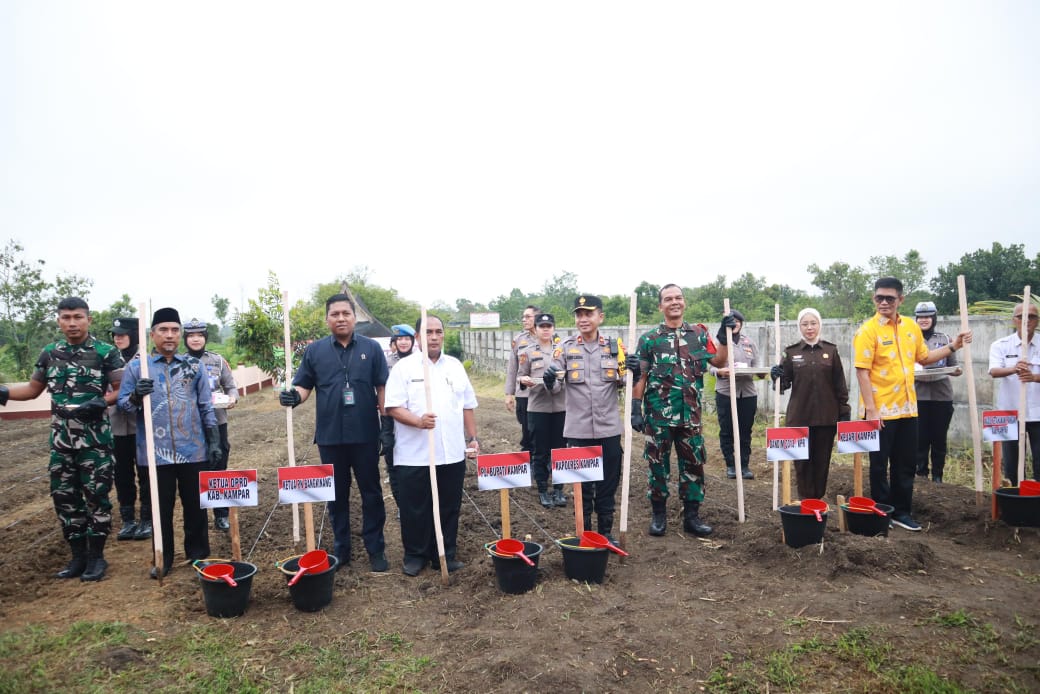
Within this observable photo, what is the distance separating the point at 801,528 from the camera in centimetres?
446

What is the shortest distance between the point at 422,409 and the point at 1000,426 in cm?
498

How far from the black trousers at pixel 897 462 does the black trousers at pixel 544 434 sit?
280 centimetres

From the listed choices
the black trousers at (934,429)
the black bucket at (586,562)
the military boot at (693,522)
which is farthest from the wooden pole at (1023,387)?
the black bucket at (586,562)

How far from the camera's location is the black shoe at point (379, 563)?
4.68 metres

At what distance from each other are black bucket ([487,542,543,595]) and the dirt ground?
0.08 meters

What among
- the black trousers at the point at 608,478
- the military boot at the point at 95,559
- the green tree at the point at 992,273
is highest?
the green tree at the point at 992,273

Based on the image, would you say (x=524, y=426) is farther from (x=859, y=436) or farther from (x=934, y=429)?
(x=934, y=429)

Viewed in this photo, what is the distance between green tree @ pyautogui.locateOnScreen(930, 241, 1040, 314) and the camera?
15.2m

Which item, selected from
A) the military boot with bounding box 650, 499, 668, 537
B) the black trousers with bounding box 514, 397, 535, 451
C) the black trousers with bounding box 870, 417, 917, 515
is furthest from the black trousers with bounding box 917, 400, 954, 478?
the black trousers with bounding box 514, 397, 535, 451

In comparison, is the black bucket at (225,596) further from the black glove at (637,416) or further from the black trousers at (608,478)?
the black glove at (637,416)

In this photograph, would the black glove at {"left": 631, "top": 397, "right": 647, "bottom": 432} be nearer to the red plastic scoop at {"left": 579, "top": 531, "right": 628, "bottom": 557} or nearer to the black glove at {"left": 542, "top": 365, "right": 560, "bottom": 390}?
the black glove at {"left": 542, "top": 365, "right": 560, "bottom": 390}

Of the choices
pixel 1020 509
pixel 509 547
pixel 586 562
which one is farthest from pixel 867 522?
pixel 509 547

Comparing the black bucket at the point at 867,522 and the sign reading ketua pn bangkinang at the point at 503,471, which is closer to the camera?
the sign reading ketua pn bangkinang at the point at 503,471

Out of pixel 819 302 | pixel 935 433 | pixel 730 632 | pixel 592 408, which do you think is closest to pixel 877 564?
pixel 730 632
